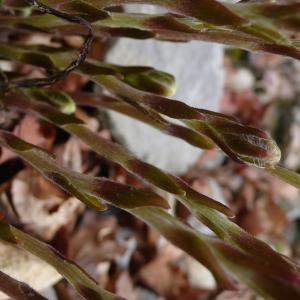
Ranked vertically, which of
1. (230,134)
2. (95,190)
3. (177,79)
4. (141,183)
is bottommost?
(141,183)

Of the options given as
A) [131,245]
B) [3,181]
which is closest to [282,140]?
[131,245]

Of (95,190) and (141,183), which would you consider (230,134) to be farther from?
(141,183)

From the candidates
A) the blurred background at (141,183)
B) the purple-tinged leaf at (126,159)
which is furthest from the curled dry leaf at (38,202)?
the purple-tinged leaf at (126,159)

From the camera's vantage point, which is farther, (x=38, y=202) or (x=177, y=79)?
(x=177, y=79)

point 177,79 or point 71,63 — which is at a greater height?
point 71,63

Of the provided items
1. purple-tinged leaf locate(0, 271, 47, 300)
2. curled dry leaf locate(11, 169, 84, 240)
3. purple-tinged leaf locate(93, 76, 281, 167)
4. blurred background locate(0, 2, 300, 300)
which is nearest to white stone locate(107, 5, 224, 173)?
blurred background locate(0, 2, 300, 300)

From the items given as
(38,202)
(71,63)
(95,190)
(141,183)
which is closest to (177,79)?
(141,183)

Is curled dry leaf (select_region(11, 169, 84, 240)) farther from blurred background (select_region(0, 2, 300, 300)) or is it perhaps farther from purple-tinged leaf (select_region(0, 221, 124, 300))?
purple-tinged leaf (select_region(0, 221, 124, 300))
